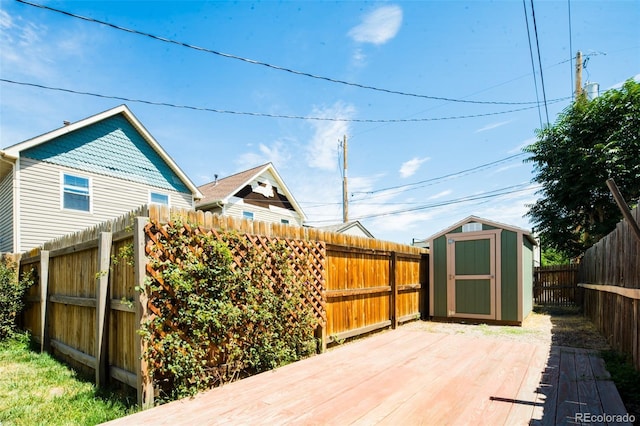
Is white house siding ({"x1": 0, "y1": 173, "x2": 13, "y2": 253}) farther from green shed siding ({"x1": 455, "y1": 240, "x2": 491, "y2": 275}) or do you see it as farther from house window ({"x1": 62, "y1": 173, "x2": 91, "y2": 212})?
green shed siding ({"x1": 455, "y1": 240, "x2": 491, "y2": 275})

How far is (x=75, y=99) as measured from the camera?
7.80 metres

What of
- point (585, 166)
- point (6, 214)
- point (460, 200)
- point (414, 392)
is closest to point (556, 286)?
point (585, 166)

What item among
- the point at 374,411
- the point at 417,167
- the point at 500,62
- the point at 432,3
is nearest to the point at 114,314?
the point at 374,411

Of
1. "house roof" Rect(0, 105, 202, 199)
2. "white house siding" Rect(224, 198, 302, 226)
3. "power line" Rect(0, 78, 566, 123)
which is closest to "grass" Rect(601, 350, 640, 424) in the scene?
"power line" Rect(0, 78, 566, 123)

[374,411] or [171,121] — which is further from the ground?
[171,121]

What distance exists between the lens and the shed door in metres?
7.50

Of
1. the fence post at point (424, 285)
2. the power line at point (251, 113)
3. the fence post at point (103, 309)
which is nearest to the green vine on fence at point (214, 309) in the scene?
the fence post at point (103, 309)

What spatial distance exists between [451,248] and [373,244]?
106 inches

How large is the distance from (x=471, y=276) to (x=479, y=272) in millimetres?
207

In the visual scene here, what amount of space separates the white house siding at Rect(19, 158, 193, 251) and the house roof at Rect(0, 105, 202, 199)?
1.19 ft

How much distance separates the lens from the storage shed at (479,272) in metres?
7.23

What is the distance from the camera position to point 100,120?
1007 cm

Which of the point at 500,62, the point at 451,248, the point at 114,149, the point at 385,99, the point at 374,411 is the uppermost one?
the point at 500,62

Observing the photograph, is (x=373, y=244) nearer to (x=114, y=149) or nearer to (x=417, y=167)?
(x=114, y=149)
